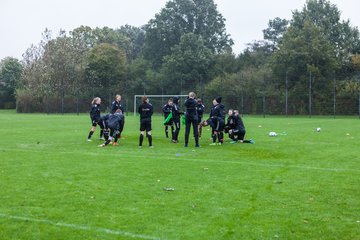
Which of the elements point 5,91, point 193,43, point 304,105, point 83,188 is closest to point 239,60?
point 193,43

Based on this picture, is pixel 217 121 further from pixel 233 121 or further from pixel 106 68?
pixel 106 68

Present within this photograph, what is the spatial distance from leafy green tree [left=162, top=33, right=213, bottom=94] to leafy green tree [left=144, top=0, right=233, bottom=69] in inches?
332

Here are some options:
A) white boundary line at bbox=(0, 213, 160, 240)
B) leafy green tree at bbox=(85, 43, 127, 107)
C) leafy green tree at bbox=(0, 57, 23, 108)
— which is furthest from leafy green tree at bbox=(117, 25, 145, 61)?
white boundary line at bbox=(0, 213, 160, 240)

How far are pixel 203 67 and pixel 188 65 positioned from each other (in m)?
2.00

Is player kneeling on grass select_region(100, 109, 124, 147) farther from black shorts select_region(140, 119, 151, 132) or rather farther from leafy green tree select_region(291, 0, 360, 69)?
leafy green tree select_region(291, 0, 360, 69)

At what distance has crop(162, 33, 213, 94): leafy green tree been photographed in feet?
196

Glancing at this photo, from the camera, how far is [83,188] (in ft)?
27.5

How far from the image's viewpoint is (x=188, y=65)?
60.3m

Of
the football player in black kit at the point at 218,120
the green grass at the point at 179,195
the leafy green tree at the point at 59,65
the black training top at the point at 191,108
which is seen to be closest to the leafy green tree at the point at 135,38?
the leafy green tree at the point at 59,65

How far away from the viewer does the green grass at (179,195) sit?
596cm

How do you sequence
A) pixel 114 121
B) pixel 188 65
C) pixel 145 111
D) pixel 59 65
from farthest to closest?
pixel 188 65 → pixel 59 65 → pixel 114 121 → pixel 145 111

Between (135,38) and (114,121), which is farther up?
(135,38)

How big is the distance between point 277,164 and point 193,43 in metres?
51.3

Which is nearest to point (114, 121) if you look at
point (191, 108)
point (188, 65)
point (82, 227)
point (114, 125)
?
point (114, 125)
